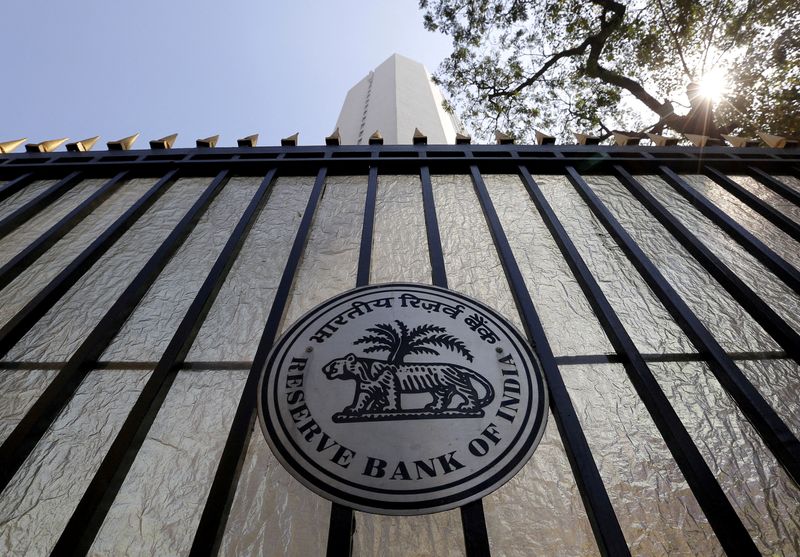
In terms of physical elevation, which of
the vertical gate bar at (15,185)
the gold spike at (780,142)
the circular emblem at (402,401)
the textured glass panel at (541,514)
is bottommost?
the textured glass panel at (541,514)

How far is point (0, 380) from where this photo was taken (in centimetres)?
187

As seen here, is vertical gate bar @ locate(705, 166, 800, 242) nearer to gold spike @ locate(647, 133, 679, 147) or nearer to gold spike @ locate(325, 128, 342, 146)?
gold spike @ locate(647, 133, 679, 147)

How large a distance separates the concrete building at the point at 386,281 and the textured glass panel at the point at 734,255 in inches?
0.6

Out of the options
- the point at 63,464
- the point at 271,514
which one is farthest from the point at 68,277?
the point at 271,514

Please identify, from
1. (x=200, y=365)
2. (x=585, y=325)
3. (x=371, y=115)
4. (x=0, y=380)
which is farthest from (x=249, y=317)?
(x=371, y=115)

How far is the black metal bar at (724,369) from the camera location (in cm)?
156

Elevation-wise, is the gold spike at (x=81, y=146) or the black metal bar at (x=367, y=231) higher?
the gold spike at (x=81, y=146)

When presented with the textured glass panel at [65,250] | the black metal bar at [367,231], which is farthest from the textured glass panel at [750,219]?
the textured glass panel at [65,250]

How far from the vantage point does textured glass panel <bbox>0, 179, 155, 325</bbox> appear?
2293 millimetres

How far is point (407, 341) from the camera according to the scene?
5.75ft

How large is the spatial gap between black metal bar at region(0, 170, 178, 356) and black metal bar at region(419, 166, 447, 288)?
208 centimetres

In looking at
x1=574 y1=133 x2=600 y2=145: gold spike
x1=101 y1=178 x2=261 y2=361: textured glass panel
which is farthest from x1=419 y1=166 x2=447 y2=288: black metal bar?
x1=574 y1=133 x2=600 y2=145: gold spike

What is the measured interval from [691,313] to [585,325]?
540 millimetres

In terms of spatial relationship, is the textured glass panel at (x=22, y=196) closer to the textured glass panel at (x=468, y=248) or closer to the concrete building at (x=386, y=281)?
the concrete building at (x=386, y=281)
